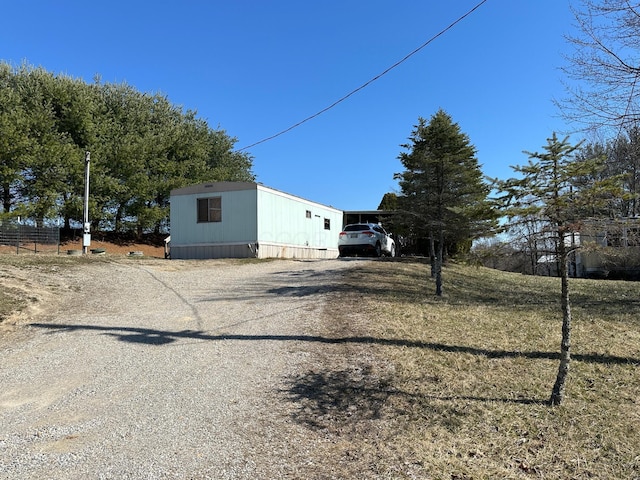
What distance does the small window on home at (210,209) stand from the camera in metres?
15.8

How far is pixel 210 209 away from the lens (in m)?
16.0

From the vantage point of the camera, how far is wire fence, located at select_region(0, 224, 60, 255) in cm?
1686

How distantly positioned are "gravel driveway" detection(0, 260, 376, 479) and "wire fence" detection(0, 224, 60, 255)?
1149 cm

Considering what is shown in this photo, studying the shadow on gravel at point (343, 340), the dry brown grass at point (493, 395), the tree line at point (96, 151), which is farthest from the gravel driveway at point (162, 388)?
the tree line at point (96, 151)

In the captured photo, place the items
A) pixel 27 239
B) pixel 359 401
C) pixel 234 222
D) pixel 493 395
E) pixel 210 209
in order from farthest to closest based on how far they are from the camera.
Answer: pixel 27 239 → pixel 210 209 → pixel 234 222 → pixel 493 395 → pixel 359 401

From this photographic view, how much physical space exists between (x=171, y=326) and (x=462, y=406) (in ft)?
13.0

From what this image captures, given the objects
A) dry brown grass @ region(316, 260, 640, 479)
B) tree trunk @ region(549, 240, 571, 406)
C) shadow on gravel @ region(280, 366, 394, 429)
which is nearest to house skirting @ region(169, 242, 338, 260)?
dry brown grass @ region(316, 260, 640, 479)

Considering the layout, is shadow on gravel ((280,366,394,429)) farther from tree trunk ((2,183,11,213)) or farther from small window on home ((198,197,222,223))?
tree trunk ((2,183,11,213))

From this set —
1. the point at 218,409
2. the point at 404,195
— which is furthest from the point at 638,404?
the point at 404,195

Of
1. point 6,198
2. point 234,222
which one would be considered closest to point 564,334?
point 234,222

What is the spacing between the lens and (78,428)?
Result: 3.26 m

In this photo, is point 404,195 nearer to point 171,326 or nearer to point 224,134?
point 171,326

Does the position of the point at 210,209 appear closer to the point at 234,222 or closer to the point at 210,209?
the point at 210,209

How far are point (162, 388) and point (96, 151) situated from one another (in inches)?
903
